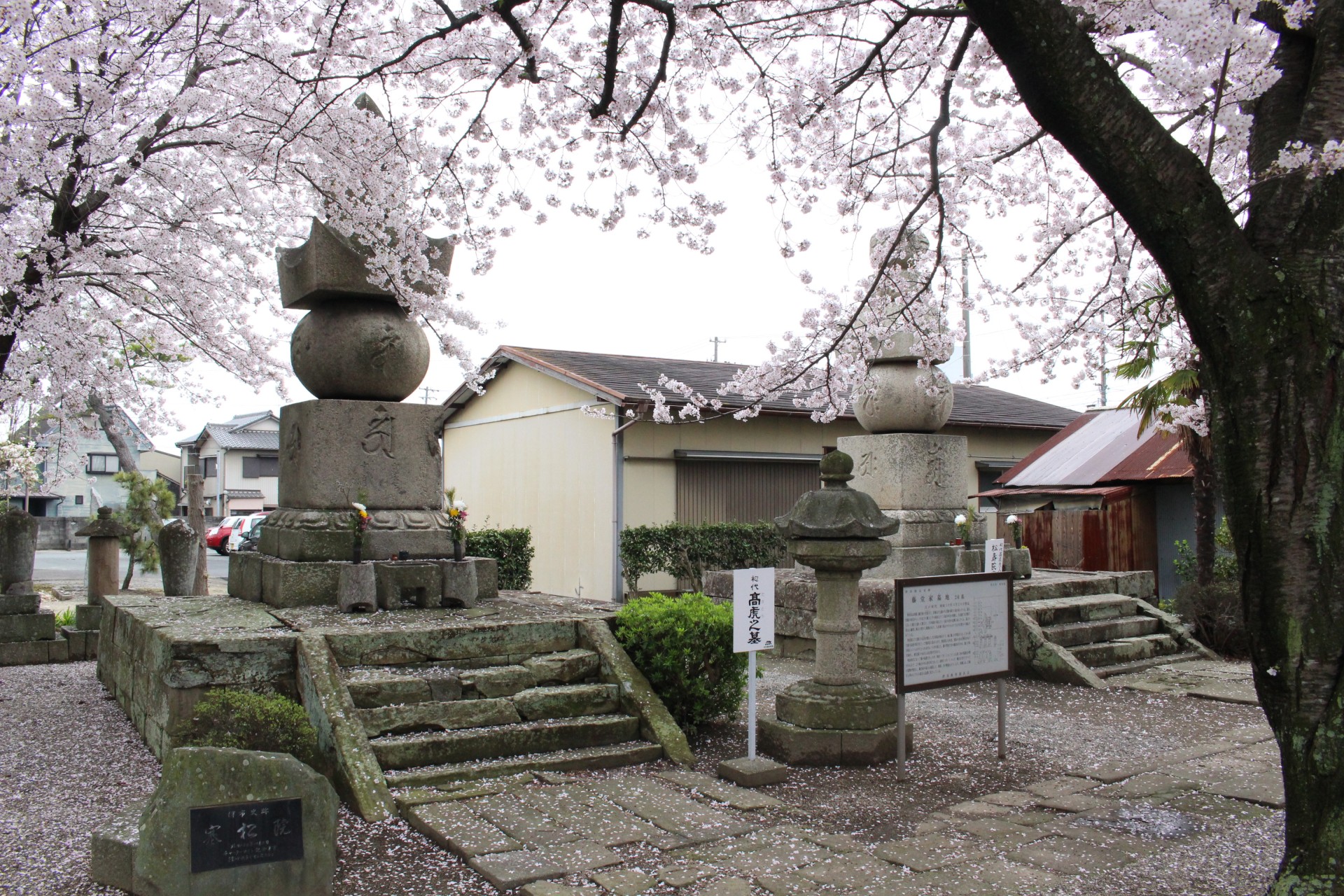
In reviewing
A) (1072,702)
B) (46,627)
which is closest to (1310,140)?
(1072,702)

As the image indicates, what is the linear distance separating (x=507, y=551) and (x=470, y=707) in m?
8.18

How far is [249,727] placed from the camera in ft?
14.1

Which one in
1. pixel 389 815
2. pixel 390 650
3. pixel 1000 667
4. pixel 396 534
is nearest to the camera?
pixel 389 815

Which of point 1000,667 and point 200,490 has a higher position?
point 200,490

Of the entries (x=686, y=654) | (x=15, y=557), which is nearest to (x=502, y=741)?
(x=686, y=654)

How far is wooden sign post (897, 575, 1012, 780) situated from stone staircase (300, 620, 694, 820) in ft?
4.73

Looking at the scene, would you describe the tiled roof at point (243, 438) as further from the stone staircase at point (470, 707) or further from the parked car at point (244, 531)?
the stone staircase at point (470, 707)

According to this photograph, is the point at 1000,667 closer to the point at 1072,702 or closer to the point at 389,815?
the point at 1072,702

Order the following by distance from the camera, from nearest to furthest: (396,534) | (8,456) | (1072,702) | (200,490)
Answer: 1. (396,534)
2. (1072,702)
3. (200,490)
4. (8,456)

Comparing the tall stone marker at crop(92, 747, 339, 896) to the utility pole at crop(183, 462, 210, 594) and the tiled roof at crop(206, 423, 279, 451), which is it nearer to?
the utility pole at crop(183, 462, 210, 594)

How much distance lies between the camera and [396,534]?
7.13 metres

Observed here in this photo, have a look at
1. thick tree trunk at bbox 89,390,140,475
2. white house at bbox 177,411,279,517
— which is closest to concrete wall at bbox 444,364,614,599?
thick tree trunk at bbox 89,390,140,475

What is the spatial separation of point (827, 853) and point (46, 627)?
31.1 feet

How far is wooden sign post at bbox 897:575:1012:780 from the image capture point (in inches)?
221
